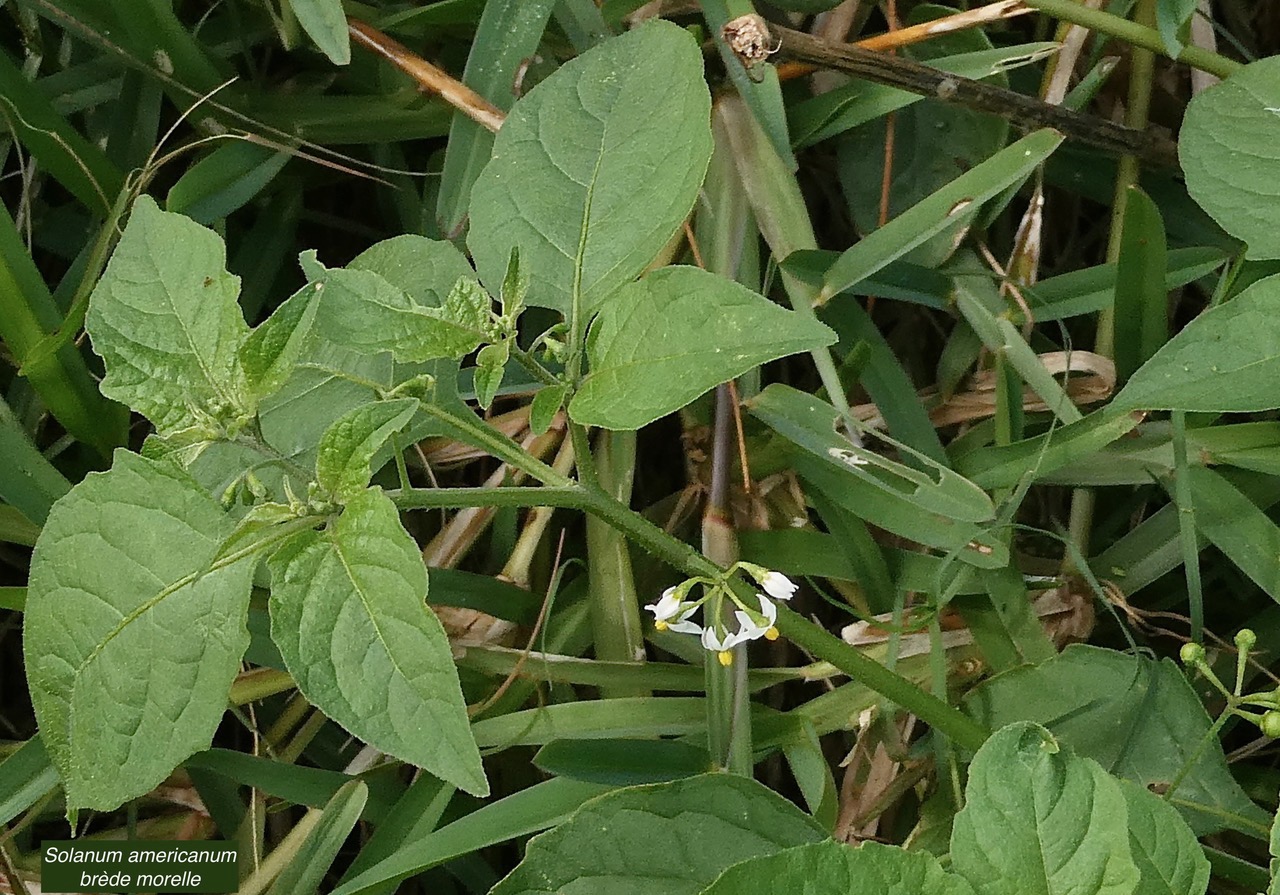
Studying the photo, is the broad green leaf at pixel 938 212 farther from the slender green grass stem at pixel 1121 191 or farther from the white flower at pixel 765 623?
the white flower at pixel 765 623

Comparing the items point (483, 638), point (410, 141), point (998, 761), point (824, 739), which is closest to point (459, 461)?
point (483, 638)

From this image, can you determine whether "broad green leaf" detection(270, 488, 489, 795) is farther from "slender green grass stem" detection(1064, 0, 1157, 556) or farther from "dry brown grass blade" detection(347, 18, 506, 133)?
"slender green grass stem" detection(1064, 0, 1157, 556)

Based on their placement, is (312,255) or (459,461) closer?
(312,255)

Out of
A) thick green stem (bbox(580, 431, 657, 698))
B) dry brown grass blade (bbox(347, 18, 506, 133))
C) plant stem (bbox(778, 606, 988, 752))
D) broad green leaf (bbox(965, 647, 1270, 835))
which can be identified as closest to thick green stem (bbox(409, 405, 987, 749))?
plant stem (bbox(778, 606, 988, 752))

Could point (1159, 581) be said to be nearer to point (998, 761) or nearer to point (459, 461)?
point (998, 761)

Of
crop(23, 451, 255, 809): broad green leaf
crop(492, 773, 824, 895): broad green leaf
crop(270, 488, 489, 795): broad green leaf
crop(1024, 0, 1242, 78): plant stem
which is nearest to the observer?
crop(270, 488, 489, 795): broad green leaf

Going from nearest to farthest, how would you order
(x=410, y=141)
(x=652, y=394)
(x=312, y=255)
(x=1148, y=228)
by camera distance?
(x=652, y=394)
(x=312, y=255)
(x=1148, y=228)
(x=410, y=141)

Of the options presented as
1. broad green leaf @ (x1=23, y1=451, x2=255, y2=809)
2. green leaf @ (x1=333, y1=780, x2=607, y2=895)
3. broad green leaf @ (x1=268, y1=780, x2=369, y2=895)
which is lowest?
broad green leaf @ (x1=268, y1=780, x2=369, y2=895)

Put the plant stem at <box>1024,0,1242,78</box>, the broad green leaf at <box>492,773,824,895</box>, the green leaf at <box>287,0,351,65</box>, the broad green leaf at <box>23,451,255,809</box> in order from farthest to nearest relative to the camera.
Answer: the plant stem at <box>1024,0,1242,78</box> → the green leaf at <box>287,0,351,65</box> → the broad green leaf at <box>492,773,824,895</box> → the broad green leaf at <box>23,451,255,809</box>
